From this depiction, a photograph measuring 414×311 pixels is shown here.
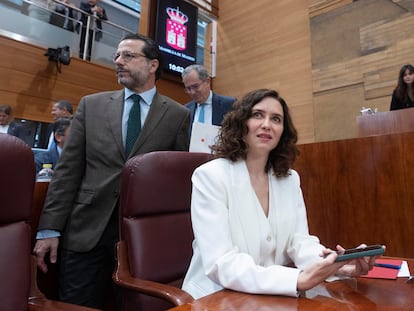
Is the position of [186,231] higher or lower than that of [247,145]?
lower

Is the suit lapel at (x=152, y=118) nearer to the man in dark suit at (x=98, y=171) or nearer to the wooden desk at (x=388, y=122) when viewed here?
the man in dark suit at (x=98, y=171)

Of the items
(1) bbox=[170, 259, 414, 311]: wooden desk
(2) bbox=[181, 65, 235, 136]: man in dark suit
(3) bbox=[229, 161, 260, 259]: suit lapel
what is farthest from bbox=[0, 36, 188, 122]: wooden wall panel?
(1) bbox=[170, 259, 414, 311]: wooden desk

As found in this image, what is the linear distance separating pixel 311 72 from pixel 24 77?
3521mm

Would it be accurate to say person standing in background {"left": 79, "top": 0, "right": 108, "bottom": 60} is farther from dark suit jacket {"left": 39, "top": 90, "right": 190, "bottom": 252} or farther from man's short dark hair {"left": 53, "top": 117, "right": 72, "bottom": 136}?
dark suit jacket {"left": 39, "top": 90, "right": 190, "bottom": 252}

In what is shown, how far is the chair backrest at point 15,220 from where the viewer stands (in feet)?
2.64

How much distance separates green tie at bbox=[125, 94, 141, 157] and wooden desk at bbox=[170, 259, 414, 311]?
0.80 metres

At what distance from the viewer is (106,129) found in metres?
1.32

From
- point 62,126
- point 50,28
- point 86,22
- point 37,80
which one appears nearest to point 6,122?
point 37,80

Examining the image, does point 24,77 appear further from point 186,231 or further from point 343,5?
point 343,5

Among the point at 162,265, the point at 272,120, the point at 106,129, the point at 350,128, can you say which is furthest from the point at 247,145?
the point at 350,128

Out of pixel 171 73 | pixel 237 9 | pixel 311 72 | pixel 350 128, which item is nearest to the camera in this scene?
pixel 350 128

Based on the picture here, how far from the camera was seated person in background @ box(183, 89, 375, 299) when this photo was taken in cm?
68

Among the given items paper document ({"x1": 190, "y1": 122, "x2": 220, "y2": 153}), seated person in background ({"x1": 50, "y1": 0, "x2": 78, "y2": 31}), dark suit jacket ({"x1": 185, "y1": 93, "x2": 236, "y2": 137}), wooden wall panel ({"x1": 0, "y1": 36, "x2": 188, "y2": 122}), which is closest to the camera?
paper document ({"x1": 190, "y1": 122, "x2": 220, "y2": 153})

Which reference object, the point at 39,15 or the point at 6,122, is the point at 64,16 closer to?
the point at 39,15
